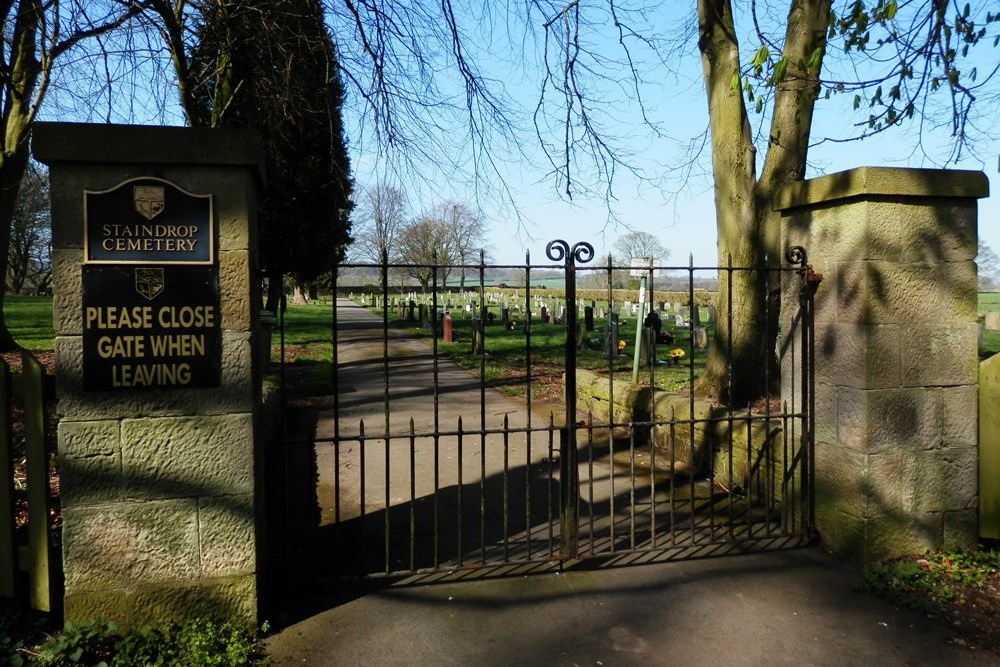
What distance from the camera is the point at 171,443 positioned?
3629mm

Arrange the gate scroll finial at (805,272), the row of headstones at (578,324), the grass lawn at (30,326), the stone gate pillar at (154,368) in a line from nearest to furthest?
the stone gate pillar at (154,368) → the gate scroll finial at (805,272) → the row of headstones at (578,324) → the grass lawn at (30,326)

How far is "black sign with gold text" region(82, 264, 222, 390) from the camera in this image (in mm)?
3506

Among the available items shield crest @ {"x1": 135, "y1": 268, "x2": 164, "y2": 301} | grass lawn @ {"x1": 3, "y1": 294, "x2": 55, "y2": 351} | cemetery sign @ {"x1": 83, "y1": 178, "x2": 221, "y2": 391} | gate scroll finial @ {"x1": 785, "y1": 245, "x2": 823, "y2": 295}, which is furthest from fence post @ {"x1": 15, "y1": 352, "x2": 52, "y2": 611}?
grass lawn @ {"x1": 3, "y1": 294, "x2": 55, "y2": 351}

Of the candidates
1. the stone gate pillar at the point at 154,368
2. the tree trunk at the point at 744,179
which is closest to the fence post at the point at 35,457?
the stone gate pillar at the point at 154,368

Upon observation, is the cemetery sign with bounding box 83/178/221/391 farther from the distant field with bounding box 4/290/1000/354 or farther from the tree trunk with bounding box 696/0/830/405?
the distant field with bounding box 4/290/1000/354

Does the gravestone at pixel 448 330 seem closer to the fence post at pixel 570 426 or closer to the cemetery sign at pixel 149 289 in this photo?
the fence post at pixel 570 426

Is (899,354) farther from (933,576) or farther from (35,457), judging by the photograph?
(35,457)

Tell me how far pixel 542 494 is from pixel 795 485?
7.05 feet

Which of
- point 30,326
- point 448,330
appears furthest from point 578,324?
point 30,326

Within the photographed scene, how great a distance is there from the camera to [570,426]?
14.9 ft

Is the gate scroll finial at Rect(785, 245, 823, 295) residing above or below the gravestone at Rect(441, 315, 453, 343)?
above

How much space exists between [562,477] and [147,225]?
279 cm

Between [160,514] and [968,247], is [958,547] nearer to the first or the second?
[968,247]

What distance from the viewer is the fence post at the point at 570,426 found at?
452 cm
